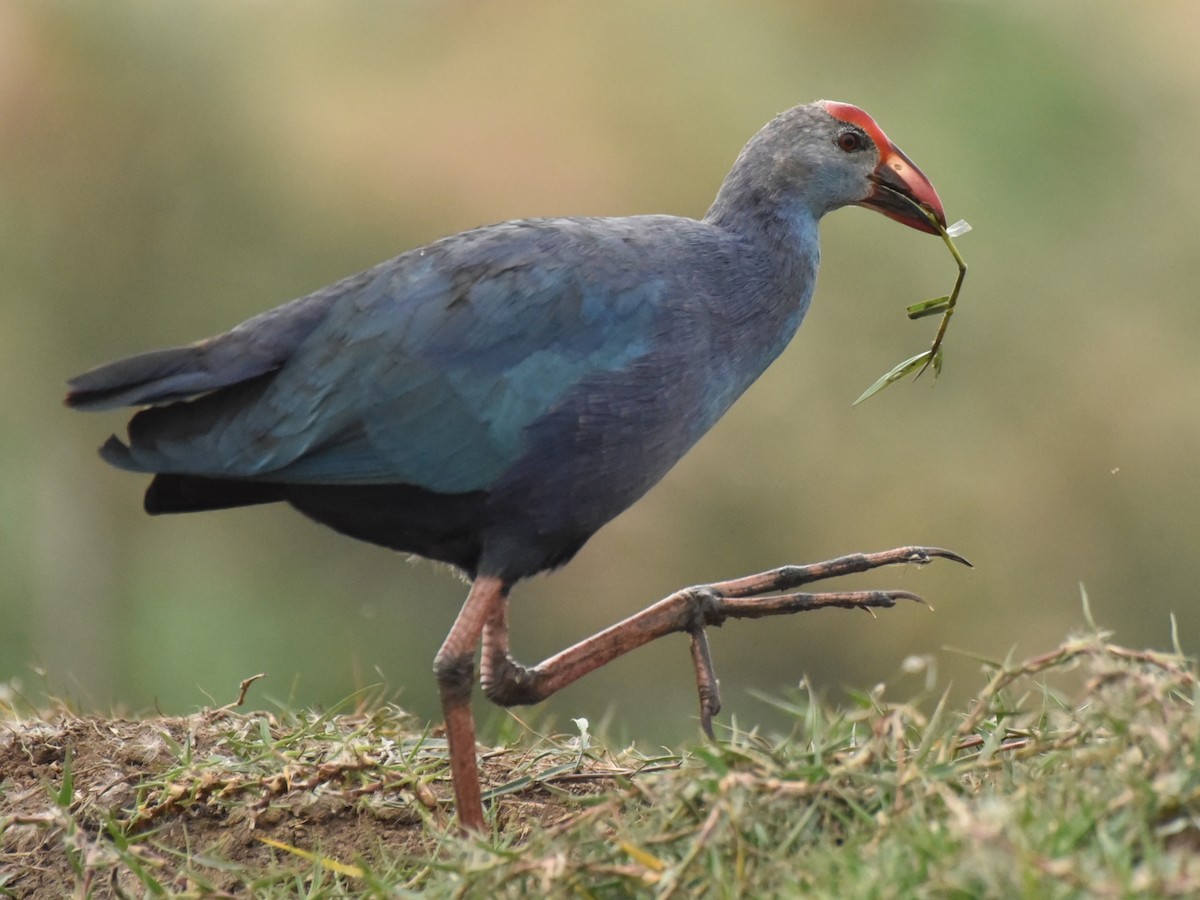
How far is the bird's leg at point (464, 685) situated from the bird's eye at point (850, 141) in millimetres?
1251

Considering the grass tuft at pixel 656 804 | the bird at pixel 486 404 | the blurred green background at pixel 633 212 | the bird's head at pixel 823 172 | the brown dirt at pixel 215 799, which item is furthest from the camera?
the blurred green background at pixel 633 212

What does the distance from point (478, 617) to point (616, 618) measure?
12.4 ft

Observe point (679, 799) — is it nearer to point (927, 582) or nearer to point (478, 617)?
point (478, 617)

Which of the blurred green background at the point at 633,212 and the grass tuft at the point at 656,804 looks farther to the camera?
the blurred green background at the point at 633,212

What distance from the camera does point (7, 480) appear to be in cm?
734

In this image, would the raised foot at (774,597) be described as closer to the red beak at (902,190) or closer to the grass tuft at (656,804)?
the grass tuft at (656,804)

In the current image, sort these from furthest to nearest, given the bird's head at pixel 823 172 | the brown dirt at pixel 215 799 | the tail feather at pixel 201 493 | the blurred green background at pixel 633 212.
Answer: the blurred green background at pixel 633 212 → the bird's head at pixel 823 172 → the tail feather at pixel 201 493 → the brown dirt at pixel 215 799


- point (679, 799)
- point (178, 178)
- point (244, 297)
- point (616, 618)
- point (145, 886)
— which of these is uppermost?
point (178, 178)

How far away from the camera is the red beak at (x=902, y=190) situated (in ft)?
11.5

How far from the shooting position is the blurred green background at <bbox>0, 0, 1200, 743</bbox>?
22.2 feet

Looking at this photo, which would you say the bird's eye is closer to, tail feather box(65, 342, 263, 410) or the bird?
the bird

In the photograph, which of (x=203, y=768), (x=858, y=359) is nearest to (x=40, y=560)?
(x=858, y=359)

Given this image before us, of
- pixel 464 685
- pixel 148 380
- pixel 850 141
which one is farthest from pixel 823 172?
pixel 148 380

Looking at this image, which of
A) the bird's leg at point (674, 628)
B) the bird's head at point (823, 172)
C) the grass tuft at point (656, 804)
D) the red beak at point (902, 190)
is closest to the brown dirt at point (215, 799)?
the grass tuft at point (656, 804)
